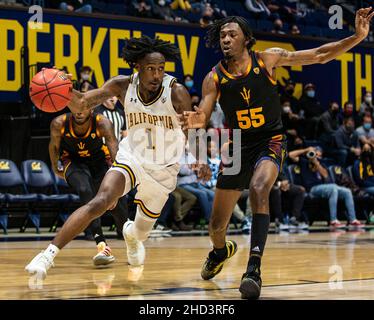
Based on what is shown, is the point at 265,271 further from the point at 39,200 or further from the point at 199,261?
the point at 39,200

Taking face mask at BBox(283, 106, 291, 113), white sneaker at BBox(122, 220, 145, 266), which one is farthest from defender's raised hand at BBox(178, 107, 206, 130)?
face mask at BBox(283, 106, 291, 113)

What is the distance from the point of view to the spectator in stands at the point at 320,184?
14898mm

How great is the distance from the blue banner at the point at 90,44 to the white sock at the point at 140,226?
25.9 ft

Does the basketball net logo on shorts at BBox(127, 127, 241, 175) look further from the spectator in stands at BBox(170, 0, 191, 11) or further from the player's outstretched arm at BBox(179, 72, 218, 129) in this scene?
the spectator in stands at BBox(170, 0, 191, 11)

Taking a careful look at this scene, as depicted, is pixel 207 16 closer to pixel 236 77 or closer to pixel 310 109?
pixel 310 109

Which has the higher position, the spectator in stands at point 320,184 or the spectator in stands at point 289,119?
the spectator in stands at point 289,119

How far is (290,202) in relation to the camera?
14617mm

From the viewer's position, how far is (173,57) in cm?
664

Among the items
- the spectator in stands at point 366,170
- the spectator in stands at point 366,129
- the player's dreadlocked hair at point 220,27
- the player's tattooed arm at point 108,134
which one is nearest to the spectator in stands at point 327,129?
the spectator in stands at point 366,129

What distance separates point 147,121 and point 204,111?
43.7 inches

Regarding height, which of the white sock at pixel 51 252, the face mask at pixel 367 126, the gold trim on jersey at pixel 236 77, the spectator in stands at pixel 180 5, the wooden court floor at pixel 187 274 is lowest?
the wooden court floor at pixel 187 274

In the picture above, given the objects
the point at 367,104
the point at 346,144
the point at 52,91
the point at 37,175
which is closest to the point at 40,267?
the point at 52,91

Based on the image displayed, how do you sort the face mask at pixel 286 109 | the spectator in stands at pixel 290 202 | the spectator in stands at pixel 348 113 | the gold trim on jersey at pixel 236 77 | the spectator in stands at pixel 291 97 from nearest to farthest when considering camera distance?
the gold trim on jersey at pixel 236 77 → the spectator in stands at pixel 290 202 → the face mask at pixel 286 109 → the spectator in stands at pixel 291 97 → the spectator in stands at pixel 348 113

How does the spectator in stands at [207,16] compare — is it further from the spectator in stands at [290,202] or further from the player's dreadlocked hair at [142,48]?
the player's dreadlocked hair at [142,48]
